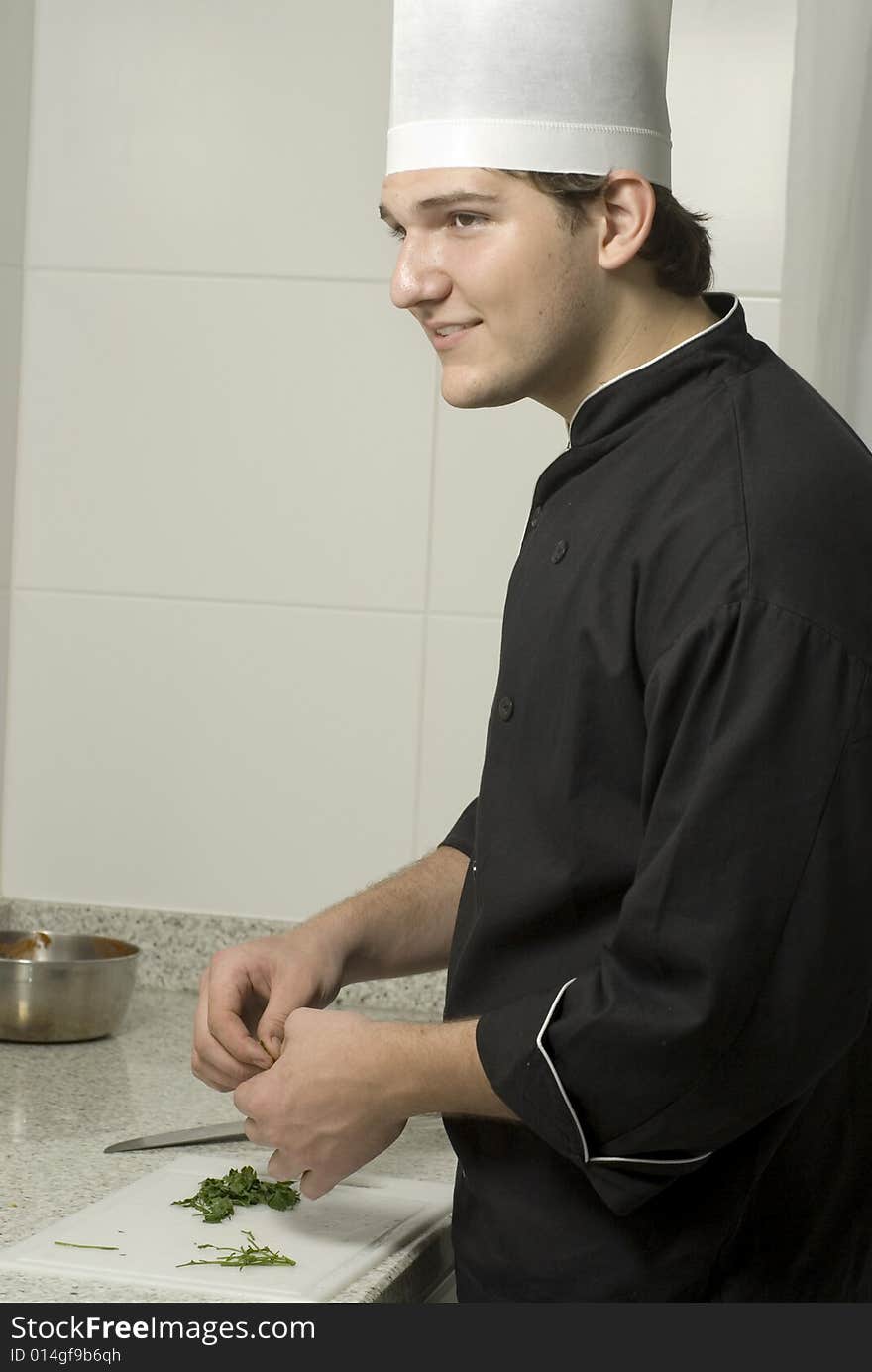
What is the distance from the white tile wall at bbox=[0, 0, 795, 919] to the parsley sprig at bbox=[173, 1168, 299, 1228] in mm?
620

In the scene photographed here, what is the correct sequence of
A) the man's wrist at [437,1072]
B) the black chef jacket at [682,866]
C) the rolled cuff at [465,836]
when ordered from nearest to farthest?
the black chef jacket at [682,866]
the man's wrist at [437,1072]
the rolled cuff at [465,836]

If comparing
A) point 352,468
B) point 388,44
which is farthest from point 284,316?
point 388,44

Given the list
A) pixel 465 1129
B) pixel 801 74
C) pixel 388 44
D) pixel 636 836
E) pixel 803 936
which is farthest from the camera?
pixel 388 44

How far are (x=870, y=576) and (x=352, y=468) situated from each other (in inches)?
38.6

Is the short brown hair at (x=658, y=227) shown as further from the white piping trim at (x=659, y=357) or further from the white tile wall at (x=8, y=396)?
the white tile wall at (x=8, y=396)

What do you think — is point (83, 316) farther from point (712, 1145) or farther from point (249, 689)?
point (712, 1145)

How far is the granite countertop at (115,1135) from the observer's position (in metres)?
1.03

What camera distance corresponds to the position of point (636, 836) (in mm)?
904

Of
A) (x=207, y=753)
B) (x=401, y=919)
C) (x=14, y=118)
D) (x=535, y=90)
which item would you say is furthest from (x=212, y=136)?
(x=401, y=919)

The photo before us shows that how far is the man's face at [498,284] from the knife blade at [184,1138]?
2.00 feet

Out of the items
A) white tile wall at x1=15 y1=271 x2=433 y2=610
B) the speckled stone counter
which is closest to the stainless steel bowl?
the speckled stone counter

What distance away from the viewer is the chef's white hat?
39.6 inches

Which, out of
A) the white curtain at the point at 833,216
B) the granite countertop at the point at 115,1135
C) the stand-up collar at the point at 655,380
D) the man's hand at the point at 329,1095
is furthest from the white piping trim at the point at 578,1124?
the white curtain at the point at 833,216

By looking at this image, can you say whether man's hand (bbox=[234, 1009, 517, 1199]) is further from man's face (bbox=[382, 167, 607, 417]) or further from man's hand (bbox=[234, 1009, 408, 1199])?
man's face (bbox=[382, 167, 607, 417])
